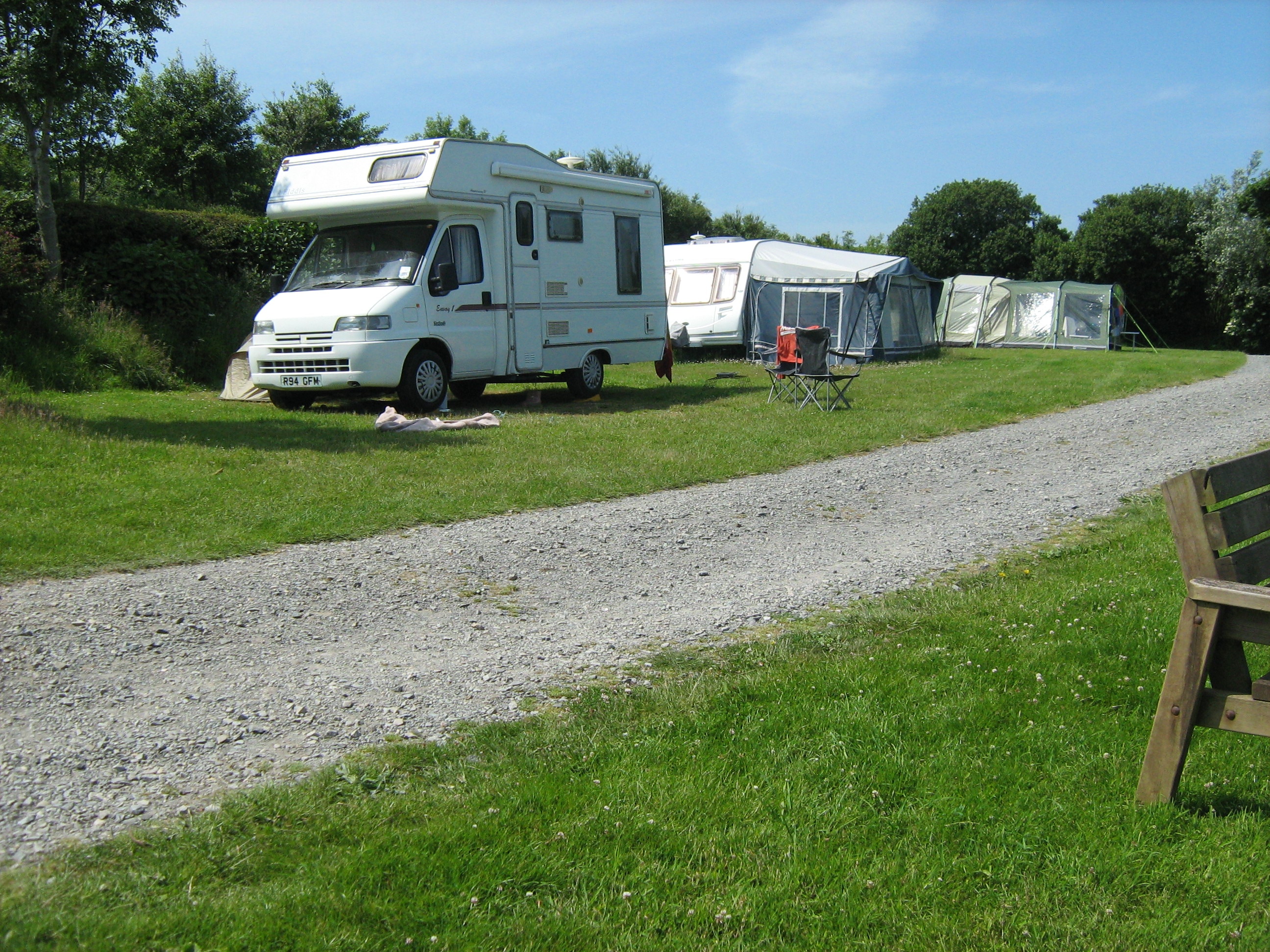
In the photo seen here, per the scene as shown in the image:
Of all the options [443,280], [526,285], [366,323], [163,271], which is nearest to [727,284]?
[526,285]

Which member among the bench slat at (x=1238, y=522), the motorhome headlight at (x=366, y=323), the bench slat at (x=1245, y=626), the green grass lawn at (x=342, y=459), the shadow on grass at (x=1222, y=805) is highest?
the motorhome headlight at (x=366, y=323)

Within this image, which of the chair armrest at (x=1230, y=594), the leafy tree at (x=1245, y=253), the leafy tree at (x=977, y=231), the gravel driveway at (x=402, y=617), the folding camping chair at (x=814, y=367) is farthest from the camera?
the leafy tree at (x=977, y=231)

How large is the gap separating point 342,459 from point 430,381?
3476 mm

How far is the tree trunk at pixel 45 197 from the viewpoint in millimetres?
13906

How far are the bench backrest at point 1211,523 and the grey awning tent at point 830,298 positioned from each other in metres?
20.3

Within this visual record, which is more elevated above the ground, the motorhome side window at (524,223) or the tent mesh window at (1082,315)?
the motorhome side window at (524,223)

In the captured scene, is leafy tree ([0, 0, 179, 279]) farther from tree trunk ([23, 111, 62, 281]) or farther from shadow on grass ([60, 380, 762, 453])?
shadow on grass ([60, 380, 762, 453])

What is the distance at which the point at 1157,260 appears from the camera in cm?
4069

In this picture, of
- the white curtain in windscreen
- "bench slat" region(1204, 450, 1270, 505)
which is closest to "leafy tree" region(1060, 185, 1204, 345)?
the white curtain in windscreen

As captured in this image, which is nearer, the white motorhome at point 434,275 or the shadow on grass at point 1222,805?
the shadow on grass at point 1222,805

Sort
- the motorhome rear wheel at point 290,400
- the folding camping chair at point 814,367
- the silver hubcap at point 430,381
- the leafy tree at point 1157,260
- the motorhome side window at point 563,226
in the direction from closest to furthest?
1. the silver hubcap at point 430,381
2. the motorhome rear wheel at point 290,400
3. the motorhome side window at point 563,226
4. the folding camping chair at point 814,367
5. the leafy tree at point 1157,260

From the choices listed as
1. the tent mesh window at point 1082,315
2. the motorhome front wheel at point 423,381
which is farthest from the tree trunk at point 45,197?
the tent mesh window at point 1082,315

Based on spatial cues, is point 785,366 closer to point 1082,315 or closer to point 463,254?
point 463,254

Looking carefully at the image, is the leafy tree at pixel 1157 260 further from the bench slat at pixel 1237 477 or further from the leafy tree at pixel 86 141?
the bench slat at pixel 1237 477
